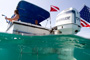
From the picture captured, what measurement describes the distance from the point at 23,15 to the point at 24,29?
132 inches

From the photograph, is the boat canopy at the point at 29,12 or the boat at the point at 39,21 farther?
the boat canopy at the point at 29,12

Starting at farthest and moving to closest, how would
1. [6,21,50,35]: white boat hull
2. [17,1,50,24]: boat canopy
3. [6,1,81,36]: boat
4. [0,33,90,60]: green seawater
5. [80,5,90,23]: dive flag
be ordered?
[17,1,50,24]: boat canopy → [0,33,90,60]: green seawater → [80,5,90,23]: dive flag → [6,21,50,35]: white boat hull → [6,1,81,36]: boat

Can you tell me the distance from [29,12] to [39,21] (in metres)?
2.20

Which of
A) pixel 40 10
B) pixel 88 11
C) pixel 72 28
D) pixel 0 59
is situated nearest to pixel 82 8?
pixel 88 11

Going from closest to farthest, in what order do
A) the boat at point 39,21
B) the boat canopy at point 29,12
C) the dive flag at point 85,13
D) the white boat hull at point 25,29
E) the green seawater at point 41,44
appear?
1. the boat at point 39,21
2. the white boat hull at point 25,29
3. the dive flag at point 85,13
4. the green seawater at point 41,44
5. the boat canopy at point 29,12

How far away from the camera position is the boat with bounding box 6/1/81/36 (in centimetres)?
620

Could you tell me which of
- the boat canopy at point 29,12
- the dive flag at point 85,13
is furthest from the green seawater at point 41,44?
the boat canopy at point 29,12

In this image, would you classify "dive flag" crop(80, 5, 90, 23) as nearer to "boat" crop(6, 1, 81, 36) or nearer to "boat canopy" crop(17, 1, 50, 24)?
"boat" crop(6, 1, 81, 36)

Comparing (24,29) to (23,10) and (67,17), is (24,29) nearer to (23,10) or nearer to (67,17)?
(23,10)

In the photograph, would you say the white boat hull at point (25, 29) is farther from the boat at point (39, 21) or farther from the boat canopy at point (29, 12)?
the boat canopy at point (29, 12)

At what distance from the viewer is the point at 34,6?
35.2 feet

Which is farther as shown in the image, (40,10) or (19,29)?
(40,10)

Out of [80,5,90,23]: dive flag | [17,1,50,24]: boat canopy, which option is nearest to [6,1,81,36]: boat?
[17,1,50,24]: boat canopy

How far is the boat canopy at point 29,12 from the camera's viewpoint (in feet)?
33.0
